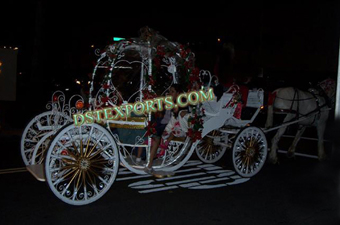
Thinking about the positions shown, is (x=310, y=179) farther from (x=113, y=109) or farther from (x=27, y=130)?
(x=27, y=130)

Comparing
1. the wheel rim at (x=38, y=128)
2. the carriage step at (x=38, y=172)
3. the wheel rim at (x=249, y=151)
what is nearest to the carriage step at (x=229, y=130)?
the wheel rim at (x=249, y=151)

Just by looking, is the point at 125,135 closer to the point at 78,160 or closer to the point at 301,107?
the point at 78,160

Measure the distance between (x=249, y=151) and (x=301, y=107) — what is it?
97.9 inches

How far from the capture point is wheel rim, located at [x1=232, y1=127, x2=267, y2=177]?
24.3 feet

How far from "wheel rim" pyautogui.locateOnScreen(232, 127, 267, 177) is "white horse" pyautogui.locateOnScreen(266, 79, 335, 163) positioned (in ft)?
4.18

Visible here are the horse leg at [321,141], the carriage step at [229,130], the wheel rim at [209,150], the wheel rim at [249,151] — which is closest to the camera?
the wheel rim at [249,151]

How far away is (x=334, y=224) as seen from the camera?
513 cm

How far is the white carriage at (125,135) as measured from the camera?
548 centimetres

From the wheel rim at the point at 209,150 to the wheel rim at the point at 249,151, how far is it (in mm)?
974

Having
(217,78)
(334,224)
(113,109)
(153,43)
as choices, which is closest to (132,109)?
(113,109)

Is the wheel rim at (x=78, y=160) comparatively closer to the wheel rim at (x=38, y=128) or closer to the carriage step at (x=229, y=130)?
the wheel rim at (x=38, y=128)

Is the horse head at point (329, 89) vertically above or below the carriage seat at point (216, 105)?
above

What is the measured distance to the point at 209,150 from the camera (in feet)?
28.4

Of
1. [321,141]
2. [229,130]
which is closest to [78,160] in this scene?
[229,130]
